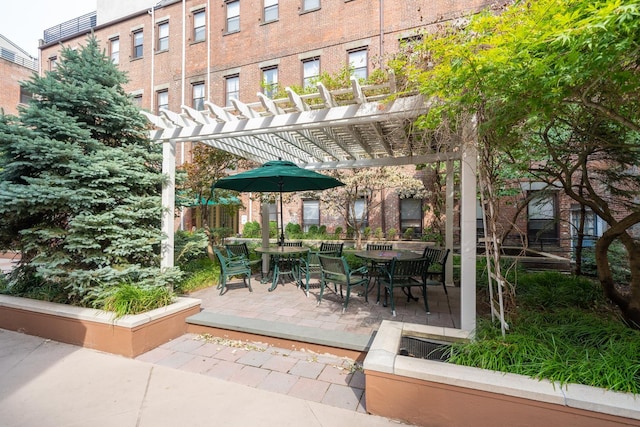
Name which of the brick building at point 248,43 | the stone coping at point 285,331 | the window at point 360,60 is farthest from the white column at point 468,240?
the window at point 360,60

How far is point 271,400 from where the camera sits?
2.54 meters

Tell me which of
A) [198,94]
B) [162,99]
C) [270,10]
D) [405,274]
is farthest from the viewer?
[162,99]

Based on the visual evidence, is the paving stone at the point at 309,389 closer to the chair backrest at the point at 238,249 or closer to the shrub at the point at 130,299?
the shrub at the point at 130,299

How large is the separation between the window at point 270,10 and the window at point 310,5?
138 centimetres

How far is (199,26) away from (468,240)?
1695 cm

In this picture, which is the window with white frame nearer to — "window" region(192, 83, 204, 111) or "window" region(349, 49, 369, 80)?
"window" region(192, 83, 204, 111)

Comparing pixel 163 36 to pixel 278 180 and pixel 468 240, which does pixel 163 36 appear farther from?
pixel 468 240

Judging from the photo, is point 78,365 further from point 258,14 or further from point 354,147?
point 258,14

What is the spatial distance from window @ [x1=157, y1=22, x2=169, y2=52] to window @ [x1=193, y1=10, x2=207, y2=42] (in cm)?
174

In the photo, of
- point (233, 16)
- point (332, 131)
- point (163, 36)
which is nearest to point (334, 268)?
point (332, 131)

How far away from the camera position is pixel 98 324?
3.47 m

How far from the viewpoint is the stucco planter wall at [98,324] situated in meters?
3.37

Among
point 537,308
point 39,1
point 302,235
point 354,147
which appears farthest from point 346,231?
point 39,1

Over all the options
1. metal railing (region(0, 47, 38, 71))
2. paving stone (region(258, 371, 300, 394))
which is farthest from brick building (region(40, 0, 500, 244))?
paving stone (region(258, 371, 300, 394))
